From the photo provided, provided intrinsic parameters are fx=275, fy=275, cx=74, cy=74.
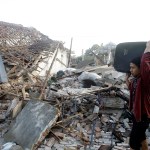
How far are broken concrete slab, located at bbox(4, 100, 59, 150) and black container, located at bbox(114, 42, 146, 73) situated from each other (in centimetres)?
208

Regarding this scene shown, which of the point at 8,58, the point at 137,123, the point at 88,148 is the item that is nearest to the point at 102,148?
the point at 88,148

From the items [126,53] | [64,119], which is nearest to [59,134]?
[64,119]

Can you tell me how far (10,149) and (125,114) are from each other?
3.26 m

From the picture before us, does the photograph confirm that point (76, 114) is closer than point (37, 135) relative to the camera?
No

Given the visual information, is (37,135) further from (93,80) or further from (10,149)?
(93,80)

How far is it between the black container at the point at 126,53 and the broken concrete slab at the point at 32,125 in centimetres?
208

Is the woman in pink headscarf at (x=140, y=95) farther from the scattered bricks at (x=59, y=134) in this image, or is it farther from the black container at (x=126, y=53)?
the scattered bricks at (x=59, y=134)

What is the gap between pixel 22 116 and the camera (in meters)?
6.45

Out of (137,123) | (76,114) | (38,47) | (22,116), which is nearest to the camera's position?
(137,123)

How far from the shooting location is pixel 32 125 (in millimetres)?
6039

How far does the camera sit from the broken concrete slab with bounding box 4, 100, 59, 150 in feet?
18.7

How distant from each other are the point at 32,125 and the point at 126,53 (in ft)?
8.61

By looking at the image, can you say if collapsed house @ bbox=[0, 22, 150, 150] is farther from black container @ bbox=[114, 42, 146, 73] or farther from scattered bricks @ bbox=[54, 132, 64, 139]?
black container @ bbox=[114, 42, 146, 73]

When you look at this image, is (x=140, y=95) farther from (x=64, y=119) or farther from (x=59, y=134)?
(x=64, y=119)
